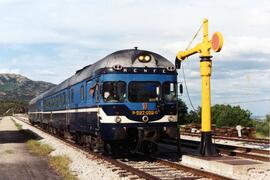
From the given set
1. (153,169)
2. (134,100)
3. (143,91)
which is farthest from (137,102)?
(153,169)

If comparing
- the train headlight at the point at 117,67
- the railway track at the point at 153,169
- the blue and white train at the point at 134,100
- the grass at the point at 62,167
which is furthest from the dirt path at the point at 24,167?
the train headlight at the point at 117,67

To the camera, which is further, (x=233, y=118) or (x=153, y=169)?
(x=233, y=118)

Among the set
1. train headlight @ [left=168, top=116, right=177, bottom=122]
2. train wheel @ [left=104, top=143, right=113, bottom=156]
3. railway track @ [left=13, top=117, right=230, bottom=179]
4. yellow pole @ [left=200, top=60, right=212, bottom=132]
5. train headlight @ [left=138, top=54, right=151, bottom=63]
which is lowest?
railway track @ [left=13, top=117, right=230, bottom=179]

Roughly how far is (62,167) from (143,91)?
11.3ft

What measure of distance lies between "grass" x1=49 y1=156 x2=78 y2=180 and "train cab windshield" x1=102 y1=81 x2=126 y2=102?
2.38 meters

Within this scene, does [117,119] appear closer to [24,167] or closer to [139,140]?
[139,140]

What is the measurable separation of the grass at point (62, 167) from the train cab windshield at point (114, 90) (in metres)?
2.38

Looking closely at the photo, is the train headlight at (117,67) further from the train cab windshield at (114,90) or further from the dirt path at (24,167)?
the dirt path at (24,167)

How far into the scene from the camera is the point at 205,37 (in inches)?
543

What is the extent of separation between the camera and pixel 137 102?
13.9m

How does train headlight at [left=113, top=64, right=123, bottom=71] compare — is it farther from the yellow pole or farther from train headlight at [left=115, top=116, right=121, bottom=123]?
the yellow pole

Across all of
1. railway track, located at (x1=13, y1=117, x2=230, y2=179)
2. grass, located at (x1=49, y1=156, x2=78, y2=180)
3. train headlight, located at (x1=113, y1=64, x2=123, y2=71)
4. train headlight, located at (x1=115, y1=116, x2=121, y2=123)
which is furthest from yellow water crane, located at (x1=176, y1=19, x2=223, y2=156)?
grass, located at (x1=49, y1=156, x2=78, y2=180)

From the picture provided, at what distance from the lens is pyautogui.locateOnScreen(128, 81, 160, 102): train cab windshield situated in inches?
549

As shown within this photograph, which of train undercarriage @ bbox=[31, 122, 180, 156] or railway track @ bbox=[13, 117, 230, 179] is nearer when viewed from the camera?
railway track @ bbox=[13, 117, 230, 179]
